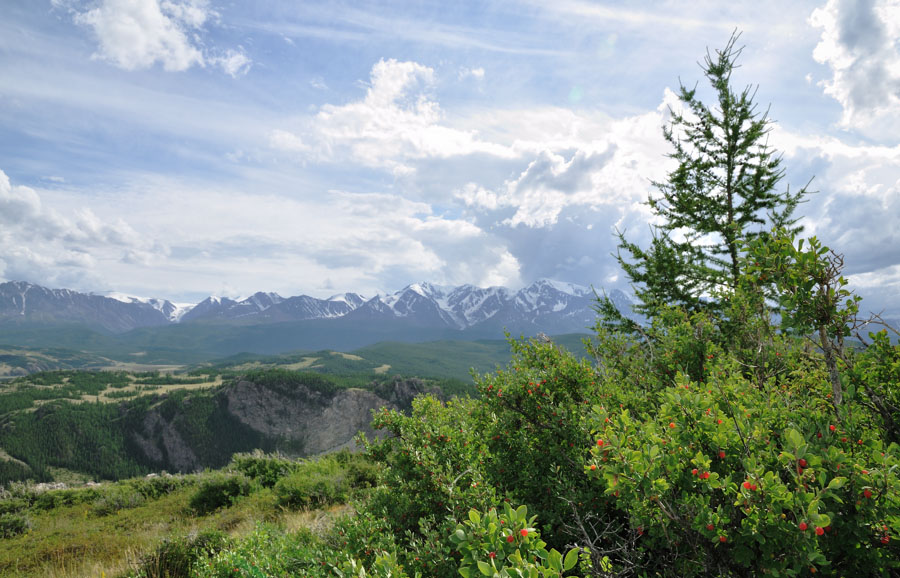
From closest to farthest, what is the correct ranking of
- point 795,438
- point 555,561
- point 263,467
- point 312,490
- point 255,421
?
1. point 555,561
2. point 795,438
3. point 312,490
4. point 263,467
5. point 255,421

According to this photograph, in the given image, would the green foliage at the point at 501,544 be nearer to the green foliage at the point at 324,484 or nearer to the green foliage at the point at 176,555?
the green foliage at the point at 176,555

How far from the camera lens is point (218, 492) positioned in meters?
17.9

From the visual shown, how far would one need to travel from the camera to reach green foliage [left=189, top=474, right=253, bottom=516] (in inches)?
675

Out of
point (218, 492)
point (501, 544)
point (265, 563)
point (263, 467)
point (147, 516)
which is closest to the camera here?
point (501, 544)

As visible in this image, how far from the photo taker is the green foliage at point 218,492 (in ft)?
56.2

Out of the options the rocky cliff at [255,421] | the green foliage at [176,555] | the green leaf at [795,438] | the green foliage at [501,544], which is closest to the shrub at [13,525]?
the green foliage at [176,555]

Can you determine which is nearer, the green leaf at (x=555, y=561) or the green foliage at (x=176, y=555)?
the green leaf at (x=555, y=561)

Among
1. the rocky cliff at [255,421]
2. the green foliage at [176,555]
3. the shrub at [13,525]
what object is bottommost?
the rocky cliff at [255,421]

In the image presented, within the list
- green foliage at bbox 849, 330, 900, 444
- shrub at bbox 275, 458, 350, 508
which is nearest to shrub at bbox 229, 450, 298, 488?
shrub at bbox 275, 458, 350, 508

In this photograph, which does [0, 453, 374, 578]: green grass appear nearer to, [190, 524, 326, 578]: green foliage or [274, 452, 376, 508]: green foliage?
[274, 452, 376, 508]: green foliage

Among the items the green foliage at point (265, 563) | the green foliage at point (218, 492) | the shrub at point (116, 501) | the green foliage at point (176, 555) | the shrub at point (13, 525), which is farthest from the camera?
the shrub at point (116, 501)

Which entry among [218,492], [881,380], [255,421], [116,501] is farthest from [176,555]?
[255,421]

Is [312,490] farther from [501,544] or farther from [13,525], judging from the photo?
[501,544]

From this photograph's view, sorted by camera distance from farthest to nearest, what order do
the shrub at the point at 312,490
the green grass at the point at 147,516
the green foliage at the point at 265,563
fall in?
the shrub at the point at 312,490 < the green grass at the point at 147,516 < the green foliage at the point at 265,563
